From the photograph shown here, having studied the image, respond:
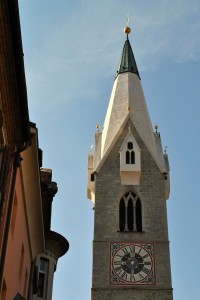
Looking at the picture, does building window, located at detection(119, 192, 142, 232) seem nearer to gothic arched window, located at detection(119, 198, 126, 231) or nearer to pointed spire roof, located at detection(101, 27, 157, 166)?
gothic arched window, located at detection(119, 198, 126, 231)

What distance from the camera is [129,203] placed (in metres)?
34.4

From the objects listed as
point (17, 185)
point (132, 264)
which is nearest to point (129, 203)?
point (132, 264)

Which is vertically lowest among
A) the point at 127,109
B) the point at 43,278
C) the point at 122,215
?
the point at 43,278

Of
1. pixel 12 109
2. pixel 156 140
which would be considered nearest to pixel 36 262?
pixel 12 109

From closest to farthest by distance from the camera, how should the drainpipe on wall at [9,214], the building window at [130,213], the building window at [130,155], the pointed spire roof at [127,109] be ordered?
the drainpipe on wall at [9,214], the building window at [130,213], the building window at [130,155], the pointed spire roof at [127,109]

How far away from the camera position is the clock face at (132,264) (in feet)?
101

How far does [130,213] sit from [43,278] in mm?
12790

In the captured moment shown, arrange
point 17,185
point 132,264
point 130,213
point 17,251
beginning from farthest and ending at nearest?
1. point 130,213
2. point 132,264
3. point 17,251
4. point 17,185

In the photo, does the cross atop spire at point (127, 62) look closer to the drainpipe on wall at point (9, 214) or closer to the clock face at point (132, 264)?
the clock face at point (132, 264)

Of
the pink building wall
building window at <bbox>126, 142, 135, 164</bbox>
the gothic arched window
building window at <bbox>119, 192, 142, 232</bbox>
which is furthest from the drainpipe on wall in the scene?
building window at <bbox>126, 142, 135, 164</bbox>

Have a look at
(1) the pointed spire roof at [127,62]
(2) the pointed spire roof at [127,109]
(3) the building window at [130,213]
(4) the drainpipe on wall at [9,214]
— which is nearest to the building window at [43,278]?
(4) the drainpipe on wall at [9,214]

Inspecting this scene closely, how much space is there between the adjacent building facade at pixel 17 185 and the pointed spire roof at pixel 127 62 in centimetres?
2354

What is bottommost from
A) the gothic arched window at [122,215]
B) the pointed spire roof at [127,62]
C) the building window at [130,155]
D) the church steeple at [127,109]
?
the gothic arched window at [122,215]

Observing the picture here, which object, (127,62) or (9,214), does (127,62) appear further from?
(9,214)
